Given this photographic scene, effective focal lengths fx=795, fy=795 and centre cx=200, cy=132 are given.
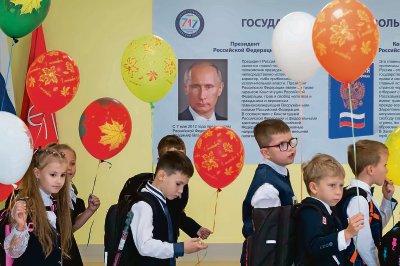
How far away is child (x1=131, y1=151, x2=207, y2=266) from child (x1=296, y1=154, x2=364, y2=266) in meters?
0.48

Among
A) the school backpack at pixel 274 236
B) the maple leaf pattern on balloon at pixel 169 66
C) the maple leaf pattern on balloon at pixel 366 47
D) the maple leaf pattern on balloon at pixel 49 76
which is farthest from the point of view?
the maple leaf pattern on balloon at pixel 169 66

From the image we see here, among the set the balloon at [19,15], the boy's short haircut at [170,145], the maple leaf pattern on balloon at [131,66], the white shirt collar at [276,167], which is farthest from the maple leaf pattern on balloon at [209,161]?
the balloon at [19,15]

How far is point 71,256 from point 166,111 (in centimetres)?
311

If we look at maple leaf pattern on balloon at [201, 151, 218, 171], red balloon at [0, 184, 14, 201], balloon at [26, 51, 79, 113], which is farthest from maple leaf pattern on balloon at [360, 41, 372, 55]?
red balloon at [0, 184, 14, 201]

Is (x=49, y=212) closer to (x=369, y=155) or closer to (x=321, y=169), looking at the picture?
(x=321, y=169)

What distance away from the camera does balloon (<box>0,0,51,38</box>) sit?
4.41 meters

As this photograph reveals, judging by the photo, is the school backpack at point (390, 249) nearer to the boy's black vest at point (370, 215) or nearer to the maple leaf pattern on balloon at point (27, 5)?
the boy's black vest at point (370, 215)

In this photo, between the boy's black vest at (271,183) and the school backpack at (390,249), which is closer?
the school backpack at (390,249)

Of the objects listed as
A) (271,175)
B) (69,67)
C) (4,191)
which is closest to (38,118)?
(4,191)

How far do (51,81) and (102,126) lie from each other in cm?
41

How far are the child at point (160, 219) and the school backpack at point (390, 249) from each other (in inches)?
35.5

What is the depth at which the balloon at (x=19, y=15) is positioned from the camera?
4.41 metres

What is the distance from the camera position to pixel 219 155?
15.3ft

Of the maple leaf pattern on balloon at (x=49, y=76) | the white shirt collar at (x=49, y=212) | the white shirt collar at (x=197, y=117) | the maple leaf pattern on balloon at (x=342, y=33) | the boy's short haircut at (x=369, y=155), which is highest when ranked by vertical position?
the maple leaf pattern on balloon at (x=342, y=33)
